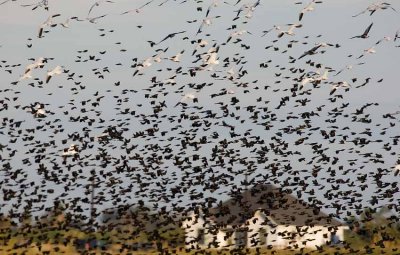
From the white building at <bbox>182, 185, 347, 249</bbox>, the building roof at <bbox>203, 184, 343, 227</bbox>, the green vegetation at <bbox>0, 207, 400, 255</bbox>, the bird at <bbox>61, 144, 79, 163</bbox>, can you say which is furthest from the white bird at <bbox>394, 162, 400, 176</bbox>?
the bird at <bbox>61, 144, 79, 163</bbox>

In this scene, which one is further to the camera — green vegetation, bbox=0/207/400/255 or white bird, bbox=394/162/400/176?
green vegetation, bbox=0/207/400/255

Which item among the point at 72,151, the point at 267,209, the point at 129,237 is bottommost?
the point at 129,237

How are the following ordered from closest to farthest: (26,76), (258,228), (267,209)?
(26,76) → (258,228) → (267,209)

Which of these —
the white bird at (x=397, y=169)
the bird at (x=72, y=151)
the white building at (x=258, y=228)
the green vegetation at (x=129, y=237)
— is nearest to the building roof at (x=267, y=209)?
the white building at (x=258, y=228)

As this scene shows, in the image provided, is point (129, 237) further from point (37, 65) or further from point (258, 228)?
point (258, 228)

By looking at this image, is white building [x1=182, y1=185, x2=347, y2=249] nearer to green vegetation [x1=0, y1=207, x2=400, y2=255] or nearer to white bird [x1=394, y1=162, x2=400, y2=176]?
green vegetation [x1=0, y1=207, x2=400, y2=255]

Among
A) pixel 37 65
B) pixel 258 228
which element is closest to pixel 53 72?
pixel 37 65

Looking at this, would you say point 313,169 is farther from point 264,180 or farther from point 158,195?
point 158,195

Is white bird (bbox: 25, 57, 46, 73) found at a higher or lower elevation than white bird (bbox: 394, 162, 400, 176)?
higher

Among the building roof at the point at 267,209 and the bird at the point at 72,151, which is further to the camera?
the building roof at the point at 267,209

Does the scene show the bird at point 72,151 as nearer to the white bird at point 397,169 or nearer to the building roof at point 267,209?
the building roof at point 267,209

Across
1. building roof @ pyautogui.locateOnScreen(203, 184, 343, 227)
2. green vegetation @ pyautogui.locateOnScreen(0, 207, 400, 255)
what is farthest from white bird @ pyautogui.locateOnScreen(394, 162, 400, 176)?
building roof @ pyautogui.locateOnScreen(203, 184, 343, 227)
